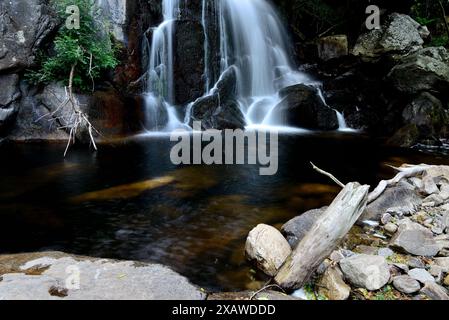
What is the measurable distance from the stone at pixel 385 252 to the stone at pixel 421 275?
457 millimetres

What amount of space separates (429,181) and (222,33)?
35.3 ft

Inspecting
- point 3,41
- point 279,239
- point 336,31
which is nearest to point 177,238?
point 279,239

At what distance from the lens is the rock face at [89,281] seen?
3219 millimetres

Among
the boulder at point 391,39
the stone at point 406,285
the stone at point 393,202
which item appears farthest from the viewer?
the boulder at point 391,39

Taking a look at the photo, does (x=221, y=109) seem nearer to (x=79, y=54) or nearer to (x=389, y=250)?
(x=79, y=54)

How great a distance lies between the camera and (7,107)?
10.4 metres

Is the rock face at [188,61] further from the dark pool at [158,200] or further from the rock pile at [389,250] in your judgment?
the rock pile at [389,250]

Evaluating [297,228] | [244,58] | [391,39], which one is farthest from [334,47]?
[297,228]

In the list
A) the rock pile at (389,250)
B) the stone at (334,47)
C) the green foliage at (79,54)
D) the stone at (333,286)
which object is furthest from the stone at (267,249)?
the stone at (334,47)

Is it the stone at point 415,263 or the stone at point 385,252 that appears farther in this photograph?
the stone at point 385,252

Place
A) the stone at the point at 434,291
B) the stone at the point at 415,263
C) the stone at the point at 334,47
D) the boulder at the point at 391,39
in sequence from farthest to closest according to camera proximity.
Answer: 1. the stone at the point at 334,47
2. the boulder at the point at 391,39
3. the stone at the point at 415,263
4. the stone at the point at 434,291

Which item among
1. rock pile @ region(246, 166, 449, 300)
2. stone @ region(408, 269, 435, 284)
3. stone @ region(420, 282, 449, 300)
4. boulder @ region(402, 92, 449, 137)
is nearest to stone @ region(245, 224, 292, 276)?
rock pile @ region(246, 166, 449, 300)

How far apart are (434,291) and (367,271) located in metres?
0.59

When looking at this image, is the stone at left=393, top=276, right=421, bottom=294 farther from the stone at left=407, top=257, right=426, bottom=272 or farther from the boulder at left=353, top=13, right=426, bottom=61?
the boulder at left=353, top=13, right=426, bottom=61
